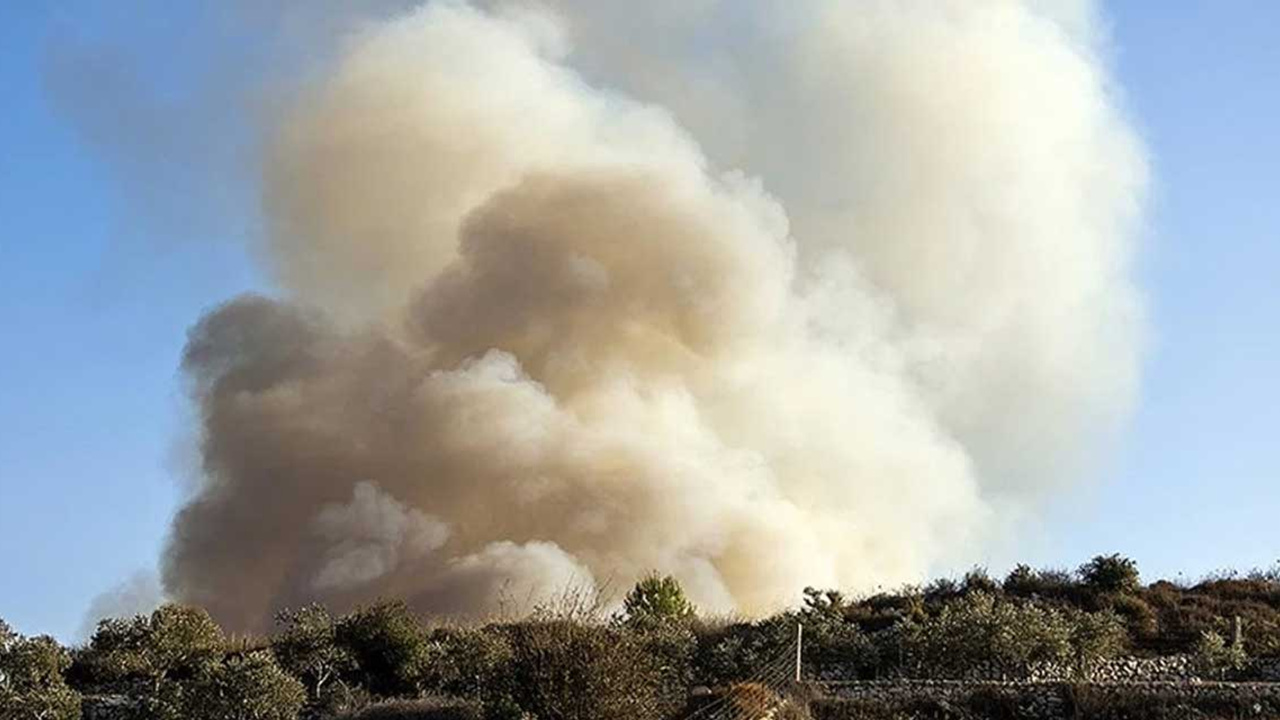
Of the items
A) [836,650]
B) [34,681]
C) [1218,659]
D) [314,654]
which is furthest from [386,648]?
[1218,659]

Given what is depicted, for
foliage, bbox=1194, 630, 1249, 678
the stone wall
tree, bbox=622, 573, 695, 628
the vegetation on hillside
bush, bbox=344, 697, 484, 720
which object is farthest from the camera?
tree, bbox=622, 573, 695, 628

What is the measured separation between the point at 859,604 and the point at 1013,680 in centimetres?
1039

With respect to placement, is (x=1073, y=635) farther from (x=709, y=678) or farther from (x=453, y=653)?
(x=453, y=653)

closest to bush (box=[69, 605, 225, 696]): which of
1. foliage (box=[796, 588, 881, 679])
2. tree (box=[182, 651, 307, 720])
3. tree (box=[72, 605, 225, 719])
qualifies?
tree (box=[72, 605, 225, 719])

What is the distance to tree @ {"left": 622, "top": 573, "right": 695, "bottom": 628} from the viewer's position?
30.2 metres

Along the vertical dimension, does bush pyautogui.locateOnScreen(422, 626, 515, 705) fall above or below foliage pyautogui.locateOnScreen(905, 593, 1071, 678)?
below

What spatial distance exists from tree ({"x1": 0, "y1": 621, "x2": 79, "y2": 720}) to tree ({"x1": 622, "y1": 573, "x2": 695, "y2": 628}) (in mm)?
10101

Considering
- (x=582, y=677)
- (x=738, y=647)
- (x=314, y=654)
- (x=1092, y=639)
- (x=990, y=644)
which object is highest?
(x=1092, y=639)

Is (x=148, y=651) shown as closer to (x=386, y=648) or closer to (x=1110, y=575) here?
(x=386, y=648)

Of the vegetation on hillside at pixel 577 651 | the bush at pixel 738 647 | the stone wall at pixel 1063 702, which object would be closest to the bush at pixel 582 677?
the vegetation on hillside at pixel 577 651

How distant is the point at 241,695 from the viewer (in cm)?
2106

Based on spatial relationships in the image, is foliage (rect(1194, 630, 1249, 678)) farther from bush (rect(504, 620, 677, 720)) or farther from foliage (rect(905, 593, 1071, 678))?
bush (rect(504, 620, 677, 720))

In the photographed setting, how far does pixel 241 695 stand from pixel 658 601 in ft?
39.9

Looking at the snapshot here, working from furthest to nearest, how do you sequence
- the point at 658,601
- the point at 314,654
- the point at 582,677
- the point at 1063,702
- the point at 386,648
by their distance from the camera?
the point at 658,601
the point at 386,648
the point at 314,654
the point at 1063,702
the point at 582,677
